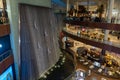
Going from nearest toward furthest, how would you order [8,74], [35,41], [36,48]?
[8,74] → [35,41] → [36,48]

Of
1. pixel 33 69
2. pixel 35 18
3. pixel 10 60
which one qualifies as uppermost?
pixel 35 18

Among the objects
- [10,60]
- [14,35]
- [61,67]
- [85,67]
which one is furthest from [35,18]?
[85,67]

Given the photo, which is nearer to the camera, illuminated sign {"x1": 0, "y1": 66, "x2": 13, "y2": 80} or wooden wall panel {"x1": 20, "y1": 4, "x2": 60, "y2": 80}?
illuminated sign {"x1": 0, "y1": 66, "x2": 13, "y2": 80}

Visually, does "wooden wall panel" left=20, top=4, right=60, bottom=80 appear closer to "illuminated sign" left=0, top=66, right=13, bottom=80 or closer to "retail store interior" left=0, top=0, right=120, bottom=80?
"retail store interior" left=0, top=0, right=120, bottom=80

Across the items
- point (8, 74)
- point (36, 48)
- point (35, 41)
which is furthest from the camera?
point (36, 48)

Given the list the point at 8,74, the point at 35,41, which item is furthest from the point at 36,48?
the point at 8,74

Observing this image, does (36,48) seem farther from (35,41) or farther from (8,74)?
(8,74)

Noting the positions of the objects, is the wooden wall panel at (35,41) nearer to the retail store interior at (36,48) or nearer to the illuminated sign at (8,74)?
the retail store interior at (36,48)

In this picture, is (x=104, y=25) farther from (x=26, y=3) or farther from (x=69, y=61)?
(x=26, y=3)

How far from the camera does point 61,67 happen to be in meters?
16.1

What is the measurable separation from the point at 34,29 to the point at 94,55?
10651 millimetres

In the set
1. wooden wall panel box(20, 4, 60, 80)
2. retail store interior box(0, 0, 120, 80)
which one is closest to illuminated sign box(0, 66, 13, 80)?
retail store interior box(0, 0, 120, 80)

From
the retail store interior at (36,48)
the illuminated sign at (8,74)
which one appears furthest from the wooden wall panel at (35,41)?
the illuminated sign at (8,74)

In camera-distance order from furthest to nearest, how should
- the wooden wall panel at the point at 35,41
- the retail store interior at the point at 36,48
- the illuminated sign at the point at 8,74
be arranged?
the wooden wall panel at the point at 35,41 < the retail store interior at the point at 36,48 < the illuminated sign at the point at 8,74
